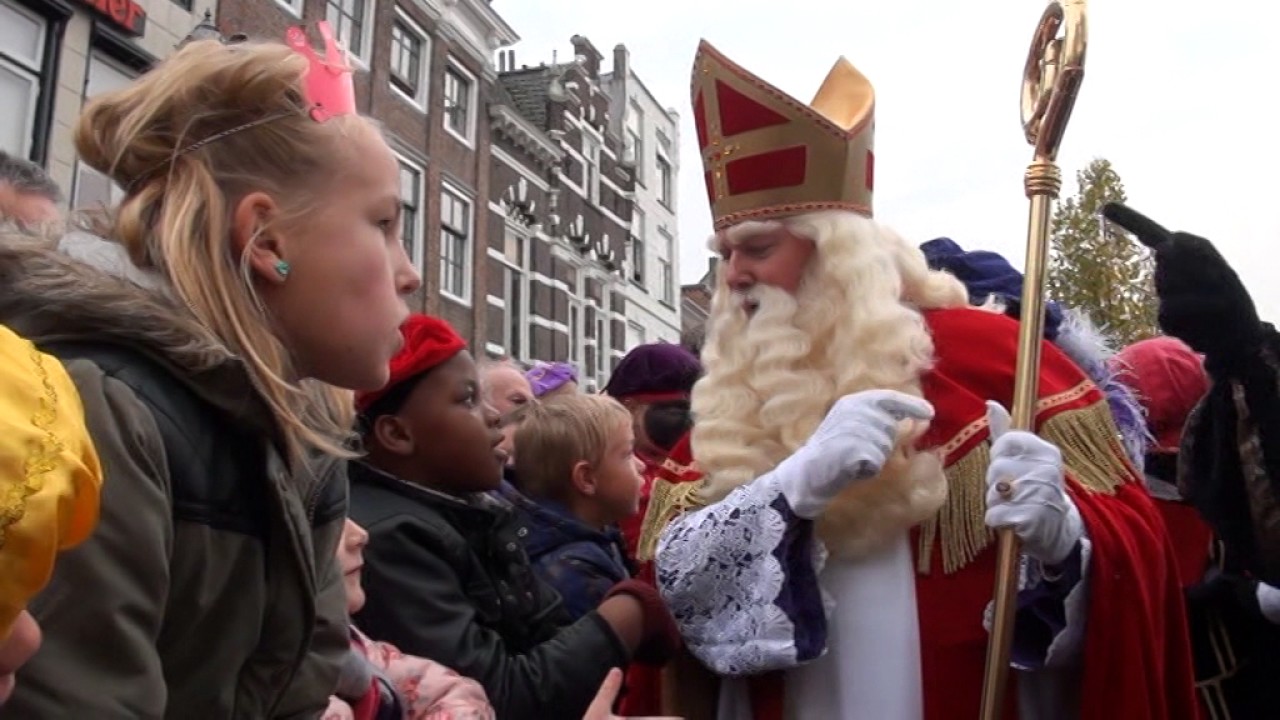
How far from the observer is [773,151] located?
2.61 meters

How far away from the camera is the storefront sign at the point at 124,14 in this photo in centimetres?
947

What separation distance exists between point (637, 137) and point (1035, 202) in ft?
86.0

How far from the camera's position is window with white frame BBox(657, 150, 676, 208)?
2900 centimetres

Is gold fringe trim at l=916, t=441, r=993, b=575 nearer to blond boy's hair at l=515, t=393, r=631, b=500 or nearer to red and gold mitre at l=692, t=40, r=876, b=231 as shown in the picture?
red and gold mitre at l=692, t=40, r=876, b=231

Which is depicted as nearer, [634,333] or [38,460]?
[38,460]

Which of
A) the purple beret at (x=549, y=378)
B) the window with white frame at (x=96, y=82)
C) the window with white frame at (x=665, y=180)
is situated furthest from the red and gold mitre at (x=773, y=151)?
the window with white frame at (x=665, y=180)

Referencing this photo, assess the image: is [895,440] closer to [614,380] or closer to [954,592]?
[954,592]

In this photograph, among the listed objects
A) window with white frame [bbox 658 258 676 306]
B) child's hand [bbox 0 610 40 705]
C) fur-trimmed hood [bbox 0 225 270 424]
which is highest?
window with white frame [bbox 658 258 676 306]

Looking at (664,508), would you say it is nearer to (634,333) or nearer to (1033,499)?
(1033,499)

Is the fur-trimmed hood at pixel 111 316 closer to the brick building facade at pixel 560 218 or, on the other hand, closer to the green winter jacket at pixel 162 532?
the green winter jacket at pixel 162 532

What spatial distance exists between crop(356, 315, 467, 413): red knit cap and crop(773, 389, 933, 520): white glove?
0.83 metres

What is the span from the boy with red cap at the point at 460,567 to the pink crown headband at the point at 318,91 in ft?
3.15

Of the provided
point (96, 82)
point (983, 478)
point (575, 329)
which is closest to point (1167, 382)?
point (983, 478)

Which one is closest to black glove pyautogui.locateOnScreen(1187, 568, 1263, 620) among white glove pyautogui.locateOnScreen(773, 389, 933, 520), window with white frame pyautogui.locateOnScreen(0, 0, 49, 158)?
white glove pyautogui.locateOnScreen(773, 389, 933, 520)
